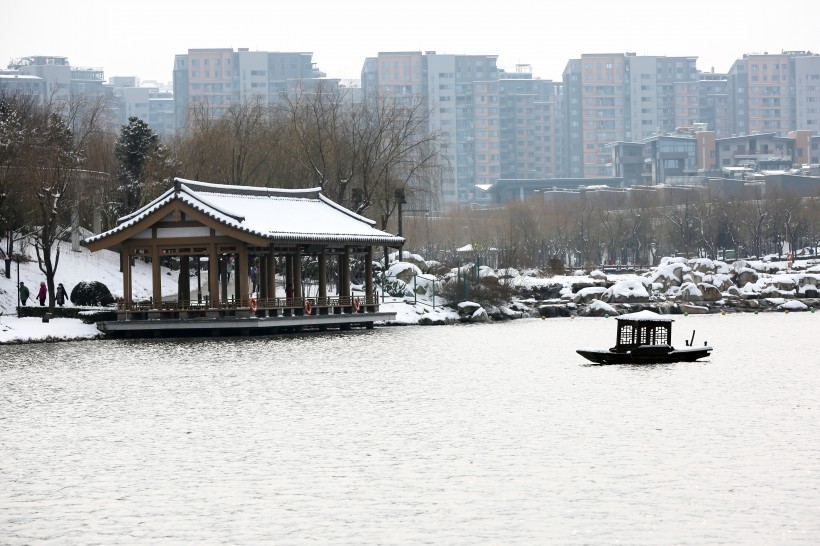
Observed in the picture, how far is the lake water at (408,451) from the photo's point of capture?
50.4 feet

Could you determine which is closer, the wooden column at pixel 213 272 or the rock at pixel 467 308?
the wooden column at pixel 213 272

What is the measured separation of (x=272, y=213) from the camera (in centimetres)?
5206

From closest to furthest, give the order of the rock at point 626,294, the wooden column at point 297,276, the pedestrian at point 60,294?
the wooden column at point 297,276 → the pedestrian at point 60,294 → the rock at point 626,294

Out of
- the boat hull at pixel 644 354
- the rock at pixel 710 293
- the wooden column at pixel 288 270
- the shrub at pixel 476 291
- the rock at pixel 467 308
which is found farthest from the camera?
the rock at pixel 710 293

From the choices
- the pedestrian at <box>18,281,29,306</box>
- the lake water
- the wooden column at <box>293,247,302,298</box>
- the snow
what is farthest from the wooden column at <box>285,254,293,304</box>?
the lake water

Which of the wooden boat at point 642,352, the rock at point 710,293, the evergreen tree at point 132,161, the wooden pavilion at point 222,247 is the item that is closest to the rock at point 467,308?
the wooden pavilion at point 222,247

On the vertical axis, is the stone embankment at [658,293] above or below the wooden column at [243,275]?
below

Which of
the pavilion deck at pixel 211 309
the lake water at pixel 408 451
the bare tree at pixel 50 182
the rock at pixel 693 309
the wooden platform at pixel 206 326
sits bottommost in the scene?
the lake water at pixel 408 451

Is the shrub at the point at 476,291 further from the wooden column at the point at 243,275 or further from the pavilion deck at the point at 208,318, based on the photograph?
the wooden column at the point at 243,275

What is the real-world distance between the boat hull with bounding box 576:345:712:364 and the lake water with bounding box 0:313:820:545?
0.33 meters

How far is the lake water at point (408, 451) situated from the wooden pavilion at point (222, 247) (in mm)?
10203

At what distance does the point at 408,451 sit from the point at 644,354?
1581 centimetres

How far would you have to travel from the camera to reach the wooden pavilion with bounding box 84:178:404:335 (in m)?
48.0

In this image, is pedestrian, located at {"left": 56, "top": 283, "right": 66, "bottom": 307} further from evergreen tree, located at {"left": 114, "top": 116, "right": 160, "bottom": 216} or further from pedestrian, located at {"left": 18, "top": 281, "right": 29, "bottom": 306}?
evergreen tree, located at {"left": 114, "top": 116, "right": 160, "bottom": 216}
